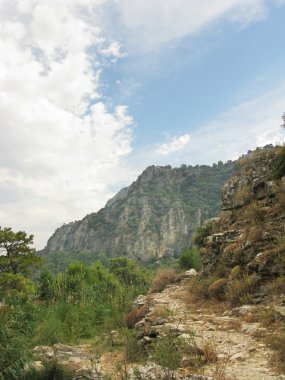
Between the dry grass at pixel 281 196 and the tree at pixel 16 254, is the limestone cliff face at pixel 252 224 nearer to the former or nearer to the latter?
the dry grass at pixel 281 196

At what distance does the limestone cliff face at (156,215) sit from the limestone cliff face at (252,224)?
13435cm

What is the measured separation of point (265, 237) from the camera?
10680mm

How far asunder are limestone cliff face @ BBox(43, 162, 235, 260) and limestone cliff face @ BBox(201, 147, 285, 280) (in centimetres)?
13435

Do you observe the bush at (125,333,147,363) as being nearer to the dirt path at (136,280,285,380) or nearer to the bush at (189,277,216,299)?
the dirt path at (136,280,285,380)

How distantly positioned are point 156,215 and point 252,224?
151114mm

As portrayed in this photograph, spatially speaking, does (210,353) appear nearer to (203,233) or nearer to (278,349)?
(278,349)

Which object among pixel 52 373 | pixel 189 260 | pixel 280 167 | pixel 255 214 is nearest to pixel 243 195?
pixel 280 167

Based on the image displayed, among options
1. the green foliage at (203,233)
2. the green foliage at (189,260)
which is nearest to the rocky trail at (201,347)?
the green foliage at (203,233)

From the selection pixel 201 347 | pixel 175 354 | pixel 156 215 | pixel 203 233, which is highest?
pixel 156 215

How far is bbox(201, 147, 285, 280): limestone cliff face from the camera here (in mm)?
9992

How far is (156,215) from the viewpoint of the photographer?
163 metres

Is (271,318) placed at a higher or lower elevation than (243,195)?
lower

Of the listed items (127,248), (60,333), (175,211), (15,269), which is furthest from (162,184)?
(60,333)

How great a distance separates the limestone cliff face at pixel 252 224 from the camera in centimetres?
999
